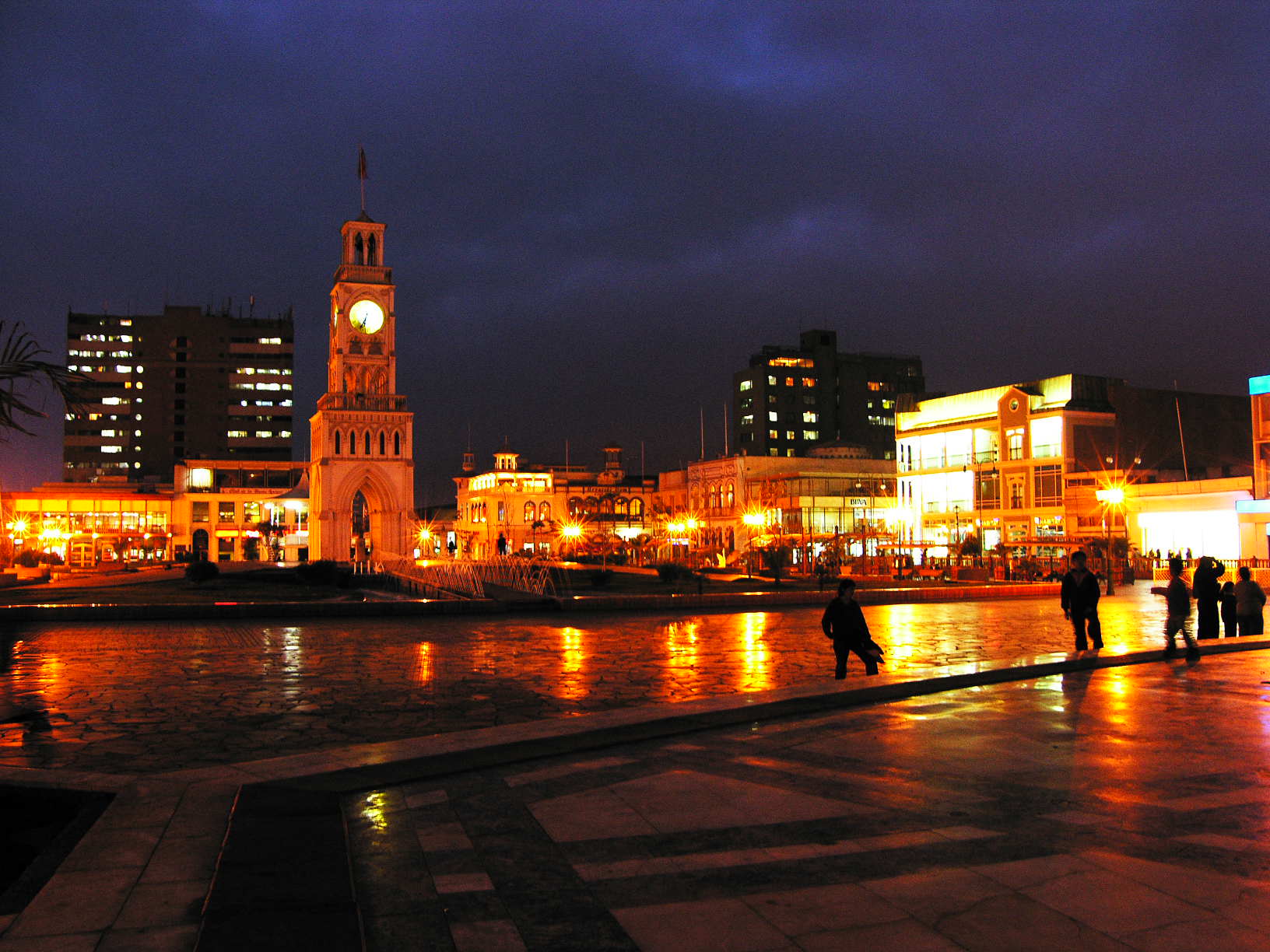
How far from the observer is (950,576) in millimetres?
38750

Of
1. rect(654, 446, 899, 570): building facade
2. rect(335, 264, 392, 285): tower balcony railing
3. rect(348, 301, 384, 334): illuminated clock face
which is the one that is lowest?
rect(654, 446, 899, 570): building facade

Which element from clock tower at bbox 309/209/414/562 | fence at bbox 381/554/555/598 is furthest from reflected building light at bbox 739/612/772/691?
clock tower at bbox 309/209/414/562

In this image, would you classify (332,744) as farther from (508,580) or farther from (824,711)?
(508,580)

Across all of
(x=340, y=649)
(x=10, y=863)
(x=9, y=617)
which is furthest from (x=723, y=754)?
(x=9, y=617)

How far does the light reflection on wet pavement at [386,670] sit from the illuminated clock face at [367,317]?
61777 mm

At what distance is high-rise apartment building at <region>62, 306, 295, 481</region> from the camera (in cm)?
11488

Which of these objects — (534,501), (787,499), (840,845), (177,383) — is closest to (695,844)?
(840,845)

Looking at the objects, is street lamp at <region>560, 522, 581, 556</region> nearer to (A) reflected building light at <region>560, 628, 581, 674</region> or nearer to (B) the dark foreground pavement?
(A) reflected building light at <region>560, 628, 581, 674</region>

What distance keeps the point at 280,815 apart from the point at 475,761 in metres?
1.85

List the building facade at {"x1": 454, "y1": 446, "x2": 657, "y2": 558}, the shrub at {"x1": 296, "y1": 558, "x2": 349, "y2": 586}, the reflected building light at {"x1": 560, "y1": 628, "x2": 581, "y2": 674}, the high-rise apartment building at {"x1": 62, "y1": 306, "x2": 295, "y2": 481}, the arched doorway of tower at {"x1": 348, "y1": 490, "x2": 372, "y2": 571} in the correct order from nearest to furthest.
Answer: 1. the reflected building light at {"x1": 560, "y1": 628, "x2": 581, "y2": 674}
2. the shrub at {"x1": 296, "y1": 558, "x2": 349, "y2": 586}
3. the arched doorway of tower at {"x1": 348, "y1": 490, "x2": 372, "y2": 571}
4. the building facade at {"x1": 454, "y1": 446, "x2": 657, "y2": 558}
5. the high-rise apartment building at {"x1": 62, "y1": 306, "x2": 295, "y2": 481}

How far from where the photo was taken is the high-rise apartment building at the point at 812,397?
133 meters

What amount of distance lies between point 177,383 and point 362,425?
5151cm

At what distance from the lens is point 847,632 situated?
37.2 feet

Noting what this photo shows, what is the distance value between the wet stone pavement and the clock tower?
6507cm
